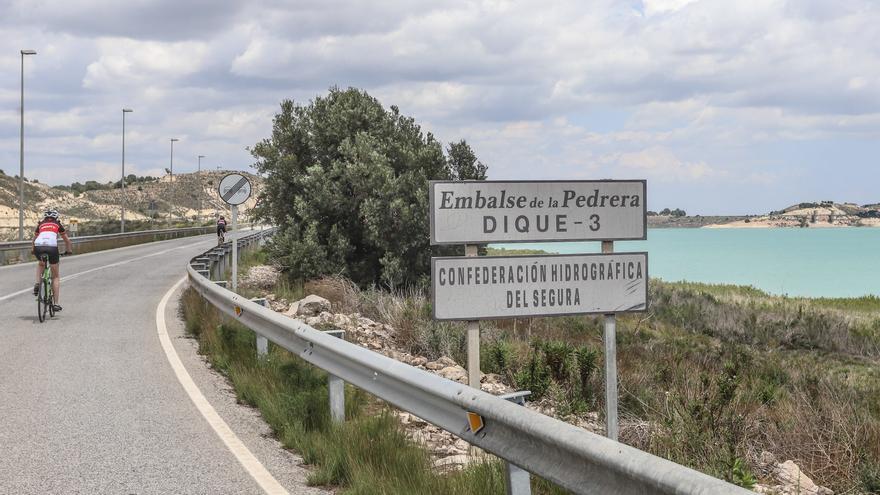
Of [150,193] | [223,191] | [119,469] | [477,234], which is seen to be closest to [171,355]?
[119,469]

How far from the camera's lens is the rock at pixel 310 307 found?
1627cm

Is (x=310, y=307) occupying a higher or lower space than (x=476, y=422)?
lower

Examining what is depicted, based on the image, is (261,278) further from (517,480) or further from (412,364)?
(517,480)

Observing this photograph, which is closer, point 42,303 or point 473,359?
point 473,359

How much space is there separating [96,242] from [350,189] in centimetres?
2337

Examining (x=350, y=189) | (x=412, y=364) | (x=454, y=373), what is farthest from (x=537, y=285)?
(x=350, y=189)

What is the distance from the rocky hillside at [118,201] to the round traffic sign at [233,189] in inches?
2333

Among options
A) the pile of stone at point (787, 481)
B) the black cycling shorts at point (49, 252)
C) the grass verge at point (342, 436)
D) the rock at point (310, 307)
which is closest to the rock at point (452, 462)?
the grass verge at point (342, 436)

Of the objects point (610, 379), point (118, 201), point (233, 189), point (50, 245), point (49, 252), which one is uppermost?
point (118, 201)

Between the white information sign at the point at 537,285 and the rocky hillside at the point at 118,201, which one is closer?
the white information sign at the point at 537,285

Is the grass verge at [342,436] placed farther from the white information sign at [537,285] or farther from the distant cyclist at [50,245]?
the distant cyclist at [50,245]

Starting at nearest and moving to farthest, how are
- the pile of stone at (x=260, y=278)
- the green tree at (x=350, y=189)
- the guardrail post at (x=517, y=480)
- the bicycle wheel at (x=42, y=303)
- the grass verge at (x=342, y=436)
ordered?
the guardrail post at (x=517, y=480) < the grass verge at (x=342, y=436) < the bicycle wheel at (x=42, y=303) < the green tree at (x=350, y=189) < the pile of stone at (x=260, y=278)

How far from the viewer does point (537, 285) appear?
21.7 feet

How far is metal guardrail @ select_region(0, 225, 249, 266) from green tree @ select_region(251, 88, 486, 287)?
1364 cm
